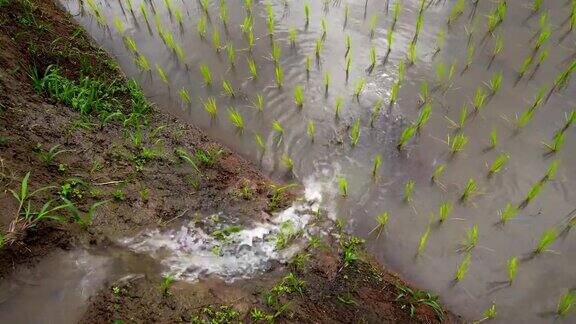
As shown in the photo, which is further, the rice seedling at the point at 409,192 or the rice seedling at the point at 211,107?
the rice seedling at the point at 211,107

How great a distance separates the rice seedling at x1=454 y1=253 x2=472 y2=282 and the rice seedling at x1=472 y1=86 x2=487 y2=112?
3.85 feet

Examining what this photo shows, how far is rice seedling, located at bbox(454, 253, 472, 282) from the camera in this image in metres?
2.32

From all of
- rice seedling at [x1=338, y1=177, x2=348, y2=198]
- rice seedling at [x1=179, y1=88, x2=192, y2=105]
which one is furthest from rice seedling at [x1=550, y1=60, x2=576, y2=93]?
rice seedling at [x1=179, y1=88, x2=192, y2=105]

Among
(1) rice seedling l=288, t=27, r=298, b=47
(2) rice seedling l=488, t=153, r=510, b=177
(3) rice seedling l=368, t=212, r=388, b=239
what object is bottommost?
(3) rice seedling l=368, t=212, r=388, b=239

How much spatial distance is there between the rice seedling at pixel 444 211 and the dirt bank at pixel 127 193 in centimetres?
51

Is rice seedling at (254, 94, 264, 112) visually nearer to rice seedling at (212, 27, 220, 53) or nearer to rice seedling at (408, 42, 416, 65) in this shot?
rice seedling at (212, 27, 220, 53)

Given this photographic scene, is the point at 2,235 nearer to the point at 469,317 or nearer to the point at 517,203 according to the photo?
the point at 469,317

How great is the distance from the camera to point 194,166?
2564 mm

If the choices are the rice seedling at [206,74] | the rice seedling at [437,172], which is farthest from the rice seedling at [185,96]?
the rice seedling at [437,172]

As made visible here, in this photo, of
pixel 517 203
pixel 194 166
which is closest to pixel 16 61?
pixel 194 166

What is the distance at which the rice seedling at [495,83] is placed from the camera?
3014 millimetres

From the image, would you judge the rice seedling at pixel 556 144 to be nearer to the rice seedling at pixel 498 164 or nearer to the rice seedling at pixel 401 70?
the rice seedling at pixel 498 164

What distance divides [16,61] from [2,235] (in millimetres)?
1519

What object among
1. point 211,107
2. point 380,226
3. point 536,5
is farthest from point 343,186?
point 536,5
